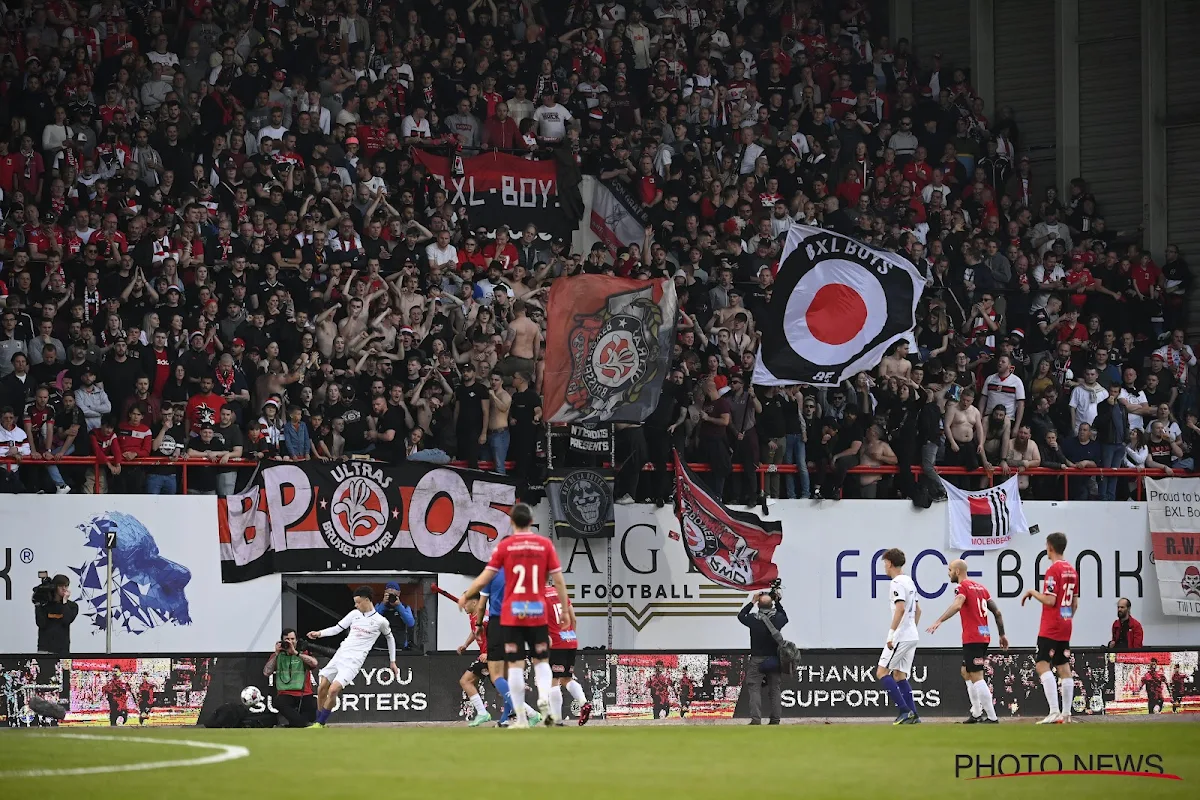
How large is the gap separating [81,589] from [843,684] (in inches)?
410

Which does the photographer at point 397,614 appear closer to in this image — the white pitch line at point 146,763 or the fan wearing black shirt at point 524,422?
the fan wearing black shirt at point 524,422

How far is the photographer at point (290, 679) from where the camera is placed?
22766mm

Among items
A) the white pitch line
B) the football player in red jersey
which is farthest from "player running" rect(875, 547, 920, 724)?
the white pitch line

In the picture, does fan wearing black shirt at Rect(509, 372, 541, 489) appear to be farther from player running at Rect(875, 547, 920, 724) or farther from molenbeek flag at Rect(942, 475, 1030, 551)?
molenbeek flag at Rect(942, 475, 1030, 551)

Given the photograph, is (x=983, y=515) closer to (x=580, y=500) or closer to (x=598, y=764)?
(x=580, y=500)

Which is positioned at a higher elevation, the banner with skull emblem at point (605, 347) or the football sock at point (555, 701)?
the banner with skull emblem at point (605, 347)

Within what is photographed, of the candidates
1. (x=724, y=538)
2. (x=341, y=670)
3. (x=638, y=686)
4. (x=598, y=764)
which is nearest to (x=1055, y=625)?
(x=638, y=686)

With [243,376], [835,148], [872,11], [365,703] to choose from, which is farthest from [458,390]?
[872,11]

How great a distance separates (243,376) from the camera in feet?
79.7

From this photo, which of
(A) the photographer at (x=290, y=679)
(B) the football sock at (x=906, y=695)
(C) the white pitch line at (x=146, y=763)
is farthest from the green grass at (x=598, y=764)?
(A) the photographer at (x=290, y=679)

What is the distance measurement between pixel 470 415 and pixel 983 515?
28.7 feet

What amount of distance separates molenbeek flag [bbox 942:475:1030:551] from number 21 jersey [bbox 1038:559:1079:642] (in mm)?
7892

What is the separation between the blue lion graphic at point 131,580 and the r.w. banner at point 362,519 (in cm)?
74

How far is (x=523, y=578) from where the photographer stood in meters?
16.9
